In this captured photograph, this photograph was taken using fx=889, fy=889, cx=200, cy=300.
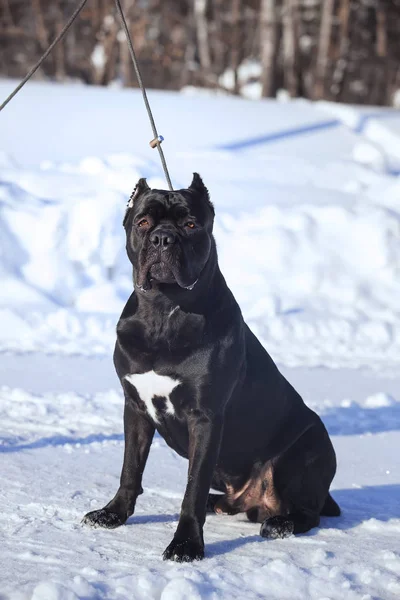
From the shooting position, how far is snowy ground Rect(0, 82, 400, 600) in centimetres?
287

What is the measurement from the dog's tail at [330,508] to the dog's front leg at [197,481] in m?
0.73

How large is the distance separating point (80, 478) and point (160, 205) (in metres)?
1.36

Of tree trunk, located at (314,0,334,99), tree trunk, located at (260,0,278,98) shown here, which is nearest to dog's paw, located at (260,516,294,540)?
tree trunk, located at (260,0,278,98)

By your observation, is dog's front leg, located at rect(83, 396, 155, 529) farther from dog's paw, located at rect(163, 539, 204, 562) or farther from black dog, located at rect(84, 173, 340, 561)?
dog's paw, located at rect(163, 539, 204, 562)

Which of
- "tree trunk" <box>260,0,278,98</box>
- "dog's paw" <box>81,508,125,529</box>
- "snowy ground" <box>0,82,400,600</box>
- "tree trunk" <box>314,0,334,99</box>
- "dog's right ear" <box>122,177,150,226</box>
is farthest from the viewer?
"tree trunk" <box>314,0,334,99</box>

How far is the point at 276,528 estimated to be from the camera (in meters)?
3.28

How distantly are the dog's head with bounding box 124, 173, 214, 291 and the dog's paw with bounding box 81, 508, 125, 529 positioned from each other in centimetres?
84

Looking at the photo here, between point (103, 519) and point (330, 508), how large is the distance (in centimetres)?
97

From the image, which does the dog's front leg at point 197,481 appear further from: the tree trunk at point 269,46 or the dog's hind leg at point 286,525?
the tree trunk at point 269,46

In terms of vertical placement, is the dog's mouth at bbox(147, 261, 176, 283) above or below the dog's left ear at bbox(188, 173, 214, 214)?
below

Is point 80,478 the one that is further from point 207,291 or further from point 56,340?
point 56,340

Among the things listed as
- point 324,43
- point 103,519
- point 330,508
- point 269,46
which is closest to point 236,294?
point 330,508

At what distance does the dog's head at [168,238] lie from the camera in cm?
305

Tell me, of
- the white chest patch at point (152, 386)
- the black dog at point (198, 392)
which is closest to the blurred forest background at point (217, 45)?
the black dog at point (198, 392)
